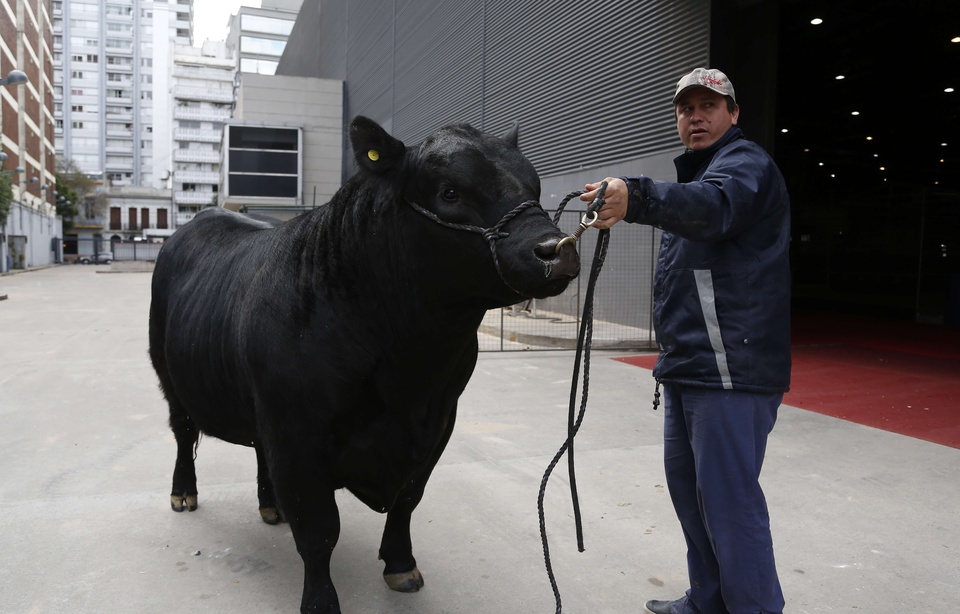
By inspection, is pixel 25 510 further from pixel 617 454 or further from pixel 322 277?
pixel 617 454

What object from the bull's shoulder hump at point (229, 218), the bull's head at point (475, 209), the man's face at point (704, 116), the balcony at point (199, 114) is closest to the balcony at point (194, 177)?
the balcony at point (199, 114)

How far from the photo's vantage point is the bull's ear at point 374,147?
6.81 feet

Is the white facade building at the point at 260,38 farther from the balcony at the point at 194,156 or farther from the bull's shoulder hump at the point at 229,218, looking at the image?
the bull's shoulder hump at the point at 229,218

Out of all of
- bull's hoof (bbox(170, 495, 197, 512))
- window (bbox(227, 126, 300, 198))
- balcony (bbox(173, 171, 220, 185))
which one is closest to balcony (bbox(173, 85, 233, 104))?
balcony (bbox(173, 171, 220, 185))

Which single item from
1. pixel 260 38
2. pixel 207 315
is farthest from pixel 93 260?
pixel 207 315

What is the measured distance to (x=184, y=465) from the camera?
144 inches

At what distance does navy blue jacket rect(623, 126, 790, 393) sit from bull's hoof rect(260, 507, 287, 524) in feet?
7.44

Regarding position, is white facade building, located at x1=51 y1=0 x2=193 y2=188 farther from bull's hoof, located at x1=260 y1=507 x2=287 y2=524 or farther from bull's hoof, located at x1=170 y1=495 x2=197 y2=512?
bull's hoof, located at x1=260 y1=507 x2=287 y2=524

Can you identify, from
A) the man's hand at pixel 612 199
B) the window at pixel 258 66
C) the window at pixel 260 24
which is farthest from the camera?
the window at pixel 260 24

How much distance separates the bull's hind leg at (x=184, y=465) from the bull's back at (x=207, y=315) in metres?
0.11

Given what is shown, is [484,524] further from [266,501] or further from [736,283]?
[736,283]

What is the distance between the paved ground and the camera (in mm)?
2723

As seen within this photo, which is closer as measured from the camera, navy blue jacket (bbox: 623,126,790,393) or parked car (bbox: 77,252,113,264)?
navy blue jacket (bbox: 623,126,790,393)

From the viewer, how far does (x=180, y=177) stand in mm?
78375
